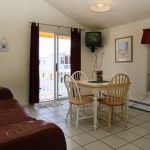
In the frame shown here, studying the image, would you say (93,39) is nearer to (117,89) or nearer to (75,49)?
(75,49)

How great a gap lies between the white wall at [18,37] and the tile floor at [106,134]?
1.11 m

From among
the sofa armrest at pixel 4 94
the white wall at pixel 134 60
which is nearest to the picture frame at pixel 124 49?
the white wall at pixel 134 60

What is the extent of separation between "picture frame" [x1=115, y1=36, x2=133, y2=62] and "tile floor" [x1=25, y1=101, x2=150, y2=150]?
1.63m

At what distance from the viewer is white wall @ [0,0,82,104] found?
13.9 feet

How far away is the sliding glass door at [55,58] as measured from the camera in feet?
16.4

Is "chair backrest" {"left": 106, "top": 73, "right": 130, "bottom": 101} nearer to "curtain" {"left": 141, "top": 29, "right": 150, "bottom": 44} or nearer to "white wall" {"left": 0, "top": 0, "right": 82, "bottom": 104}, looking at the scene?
"curtain" {"left": 141, "top": 29, "right": 150, "bottom": 44}

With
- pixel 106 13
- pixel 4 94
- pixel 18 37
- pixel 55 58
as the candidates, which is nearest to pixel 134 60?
pixel 106 13

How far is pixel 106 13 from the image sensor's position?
444cm

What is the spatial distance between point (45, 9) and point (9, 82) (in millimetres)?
2144

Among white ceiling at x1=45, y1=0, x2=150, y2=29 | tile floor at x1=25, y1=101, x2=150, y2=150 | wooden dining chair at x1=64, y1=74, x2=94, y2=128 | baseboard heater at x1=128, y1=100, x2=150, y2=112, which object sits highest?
white ceiling at x1=45, y1=0, x2=150, y2=29

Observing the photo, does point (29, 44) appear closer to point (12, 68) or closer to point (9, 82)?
point (12, 68)

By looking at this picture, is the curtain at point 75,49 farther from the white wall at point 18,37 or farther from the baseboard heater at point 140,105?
the baseboard heater at point 140,105

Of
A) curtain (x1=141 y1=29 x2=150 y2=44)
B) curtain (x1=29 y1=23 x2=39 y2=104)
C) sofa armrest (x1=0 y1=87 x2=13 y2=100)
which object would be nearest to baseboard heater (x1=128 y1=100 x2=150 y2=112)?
curtain (x1=141 y1=29 x2=150 y2=44)

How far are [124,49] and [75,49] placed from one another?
4.60 feet
